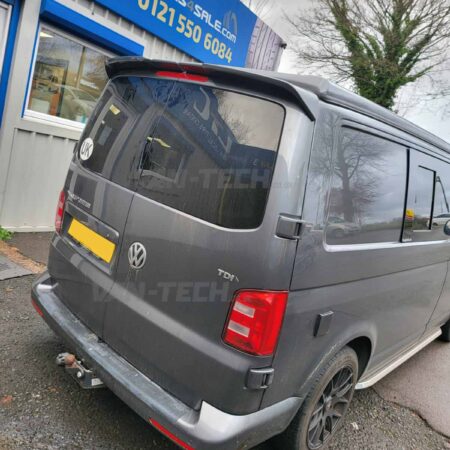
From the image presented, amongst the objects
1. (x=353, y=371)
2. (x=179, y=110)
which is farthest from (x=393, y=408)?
Answer: (x=179, y=110)

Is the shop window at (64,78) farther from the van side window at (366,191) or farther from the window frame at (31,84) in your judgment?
the van side window at (366,191)

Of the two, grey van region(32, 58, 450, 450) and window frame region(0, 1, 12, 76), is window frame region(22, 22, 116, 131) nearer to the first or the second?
window frame region(0, 1, 12, 76)

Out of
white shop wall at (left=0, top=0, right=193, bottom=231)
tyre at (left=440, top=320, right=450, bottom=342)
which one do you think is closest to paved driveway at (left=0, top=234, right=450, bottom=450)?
tyre at (left=440, top=320, right=450, bottom=342)

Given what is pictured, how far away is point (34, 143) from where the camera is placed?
5156 millimetres

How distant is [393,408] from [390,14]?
17.5 metres

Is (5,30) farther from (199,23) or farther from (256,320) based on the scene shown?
(256,320)

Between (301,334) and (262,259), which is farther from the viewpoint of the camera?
(301,334)

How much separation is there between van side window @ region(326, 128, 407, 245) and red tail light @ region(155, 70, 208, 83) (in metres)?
0.74

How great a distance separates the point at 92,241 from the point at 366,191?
1.55 metres

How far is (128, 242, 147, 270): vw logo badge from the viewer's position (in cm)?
207

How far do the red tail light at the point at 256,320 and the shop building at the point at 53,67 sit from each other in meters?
4.18

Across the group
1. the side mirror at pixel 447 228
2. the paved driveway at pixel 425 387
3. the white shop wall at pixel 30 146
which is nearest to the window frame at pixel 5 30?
the white shop wall at pixel 30 146

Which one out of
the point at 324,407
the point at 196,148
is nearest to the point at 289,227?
the point at 196,148

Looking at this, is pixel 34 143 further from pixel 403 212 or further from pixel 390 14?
pixel 390 14
